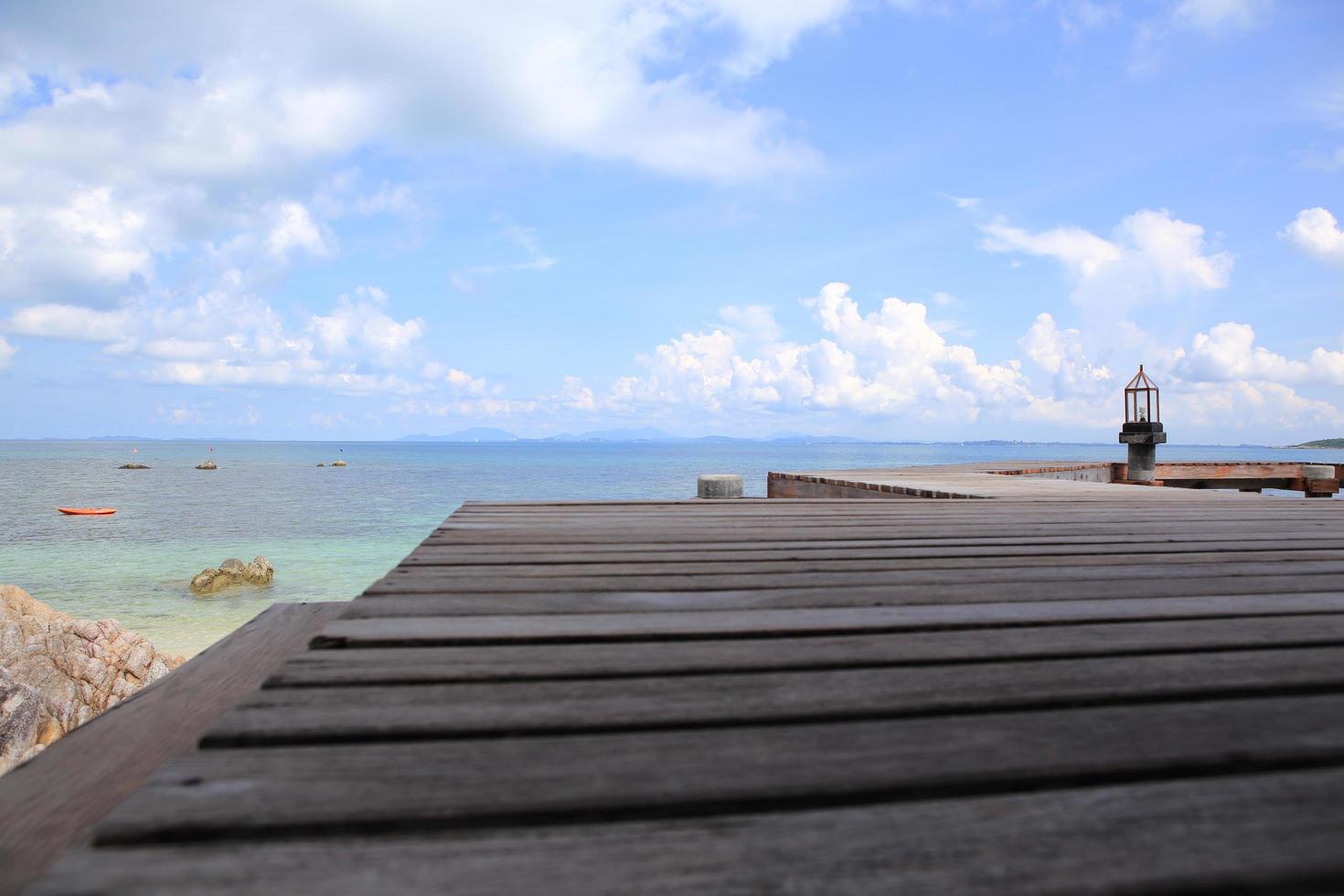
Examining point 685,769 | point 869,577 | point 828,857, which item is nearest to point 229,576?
point 869,577

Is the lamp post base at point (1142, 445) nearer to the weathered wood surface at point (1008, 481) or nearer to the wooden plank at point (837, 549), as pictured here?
the weathered wood surface at point (1008, 481)

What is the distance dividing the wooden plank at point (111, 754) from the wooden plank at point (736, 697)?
1.43ft

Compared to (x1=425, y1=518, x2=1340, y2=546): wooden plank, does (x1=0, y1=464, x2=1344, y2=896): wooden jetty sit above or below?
below

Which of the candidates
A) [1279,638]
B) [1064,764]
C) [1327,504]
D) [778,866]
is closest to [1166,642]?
[1279,638]

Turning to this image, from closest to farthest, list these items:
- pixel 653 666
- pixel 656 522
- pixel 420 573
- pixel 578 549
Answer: pixel 653 666 → pixel 420 573 → pixel 578 549 → pixel 656 522

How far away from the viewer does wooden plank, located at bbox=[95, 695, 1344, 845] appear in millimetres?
926

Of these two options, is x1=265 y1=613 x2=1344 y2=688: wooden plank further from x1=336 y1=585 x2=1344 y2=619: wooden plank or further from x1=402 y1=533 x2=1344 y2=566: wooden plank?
x1=402 y1=533 x2=1344 y2=566: wooden plank

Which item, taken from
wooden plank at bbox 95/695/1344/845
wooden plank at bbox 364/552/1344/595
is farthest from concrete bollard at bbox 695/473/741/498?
wooden plank at bbox 95/695/1344/845

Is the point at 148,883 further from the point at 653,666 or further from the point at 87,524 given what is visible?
the point at 87,524

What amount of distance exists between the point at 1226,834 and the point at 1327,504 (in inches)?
235

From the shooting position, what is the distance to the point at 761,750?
1118mm

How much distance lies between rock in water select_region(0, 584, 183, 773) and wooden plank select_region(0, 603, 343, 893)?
445cm

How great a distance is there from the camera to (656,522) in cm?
403

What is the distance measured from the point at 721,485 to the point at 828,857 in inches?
349
